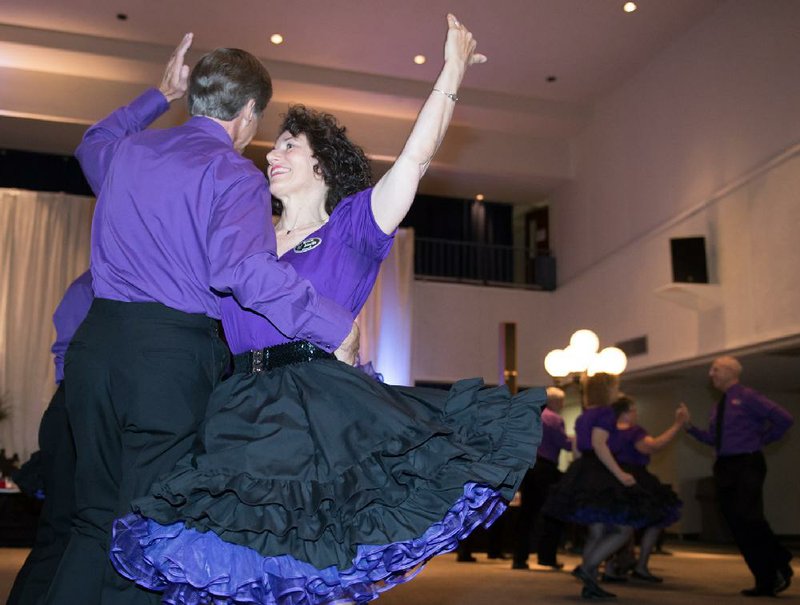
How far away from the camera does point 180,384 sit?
6.56ft

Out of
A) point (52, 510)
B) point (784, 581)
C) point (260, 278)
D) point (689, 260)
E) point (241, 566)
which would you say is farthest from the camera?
point (689, 260)

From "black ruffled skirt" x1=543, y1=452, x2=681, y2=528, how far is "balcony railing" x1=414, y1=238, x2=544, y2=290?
8.18m

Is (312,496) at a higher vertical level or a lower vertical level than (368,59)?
lower

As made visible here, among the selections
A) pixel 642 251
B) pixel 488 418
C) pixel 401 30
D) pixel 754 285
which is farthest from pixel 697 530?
pixel 488 418

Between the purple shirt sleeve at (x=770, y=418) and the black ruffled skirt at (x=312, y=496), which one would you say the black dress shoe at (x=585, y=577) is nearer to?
the purple shirt sleeve at (x=770, y=418)

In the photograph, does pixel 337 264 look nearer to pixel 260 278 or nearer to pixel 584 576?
pixel 260 278

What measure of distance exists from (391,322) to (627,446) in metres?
6.98

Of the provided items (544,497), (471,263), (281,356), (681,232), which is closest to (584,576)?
(544,497)

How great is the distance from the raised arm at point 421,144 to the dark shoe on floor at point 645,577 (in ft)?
17.3

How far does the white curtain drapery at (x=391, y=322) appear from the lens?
12984 millimetres

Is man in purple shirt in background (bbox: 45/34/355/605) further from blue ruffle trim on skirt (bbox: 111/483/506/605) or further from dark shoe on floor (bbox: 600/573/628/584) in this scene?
dark shoe on floor (bbox: 600/573/628/584)

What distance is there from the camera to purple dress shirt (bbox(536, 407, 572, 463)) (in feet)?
26.8

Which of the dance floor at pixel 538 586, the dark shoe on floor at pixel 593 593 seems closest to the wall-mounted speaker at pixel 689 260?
the dance floor at pixel 538 586

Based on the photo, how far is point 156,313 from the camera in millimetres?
2045
